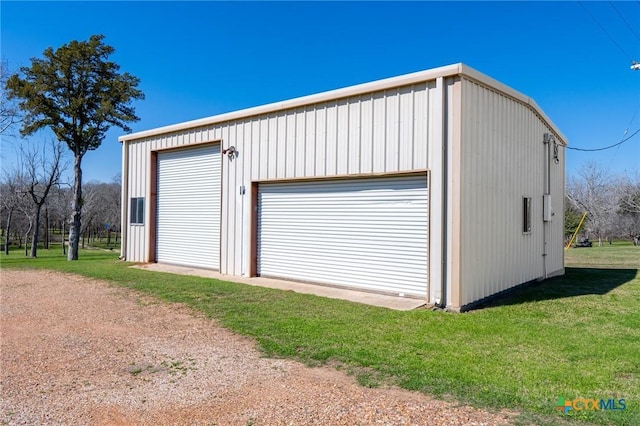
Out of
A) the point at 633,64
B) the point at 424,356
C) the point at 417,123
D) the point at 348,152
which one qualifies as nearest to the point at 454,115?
the point at 417,123

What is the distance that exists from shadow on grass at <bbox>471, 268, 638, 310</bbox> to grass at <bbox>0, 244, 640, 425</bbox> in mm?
81

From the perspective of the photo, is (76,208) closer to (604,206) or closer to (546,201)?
(546,201)

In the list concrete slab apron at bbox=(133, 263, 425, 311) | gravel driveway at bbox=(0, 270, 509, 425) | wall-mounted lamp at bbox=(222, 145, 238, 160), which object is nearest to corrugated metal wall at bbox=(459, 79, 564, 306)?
concrete slab apron at bbox=(133, 263, 425, 311)

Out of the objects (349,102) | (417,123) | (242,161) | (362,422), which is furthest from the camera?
(242,161)

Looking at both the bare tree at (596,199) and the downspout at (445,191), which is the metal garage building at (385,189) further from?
the bare tree at (596,199)

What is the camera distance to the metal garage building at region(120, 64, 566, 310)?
8203mm

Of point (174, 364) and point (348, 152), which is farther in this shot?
point (348, 152)

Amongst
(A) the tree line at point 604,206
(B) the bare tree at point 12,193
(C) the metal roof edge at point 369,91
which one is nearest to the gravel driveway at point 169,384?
(C) the metal roof edge at point 369,91

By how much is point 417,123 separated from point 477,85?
1365 mm

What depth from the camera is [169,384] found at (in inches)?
170

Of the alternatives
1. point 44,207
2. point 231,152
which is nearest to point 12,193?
point 44,207

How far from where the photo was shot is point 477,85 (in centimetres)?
859

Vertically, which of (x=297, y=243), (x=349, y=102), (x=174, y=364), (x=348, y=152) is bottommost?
Answer: (x=174, y=364)

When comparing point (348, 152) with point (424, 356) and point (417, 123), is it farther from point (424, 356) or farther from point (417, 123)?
point (424, 356)
